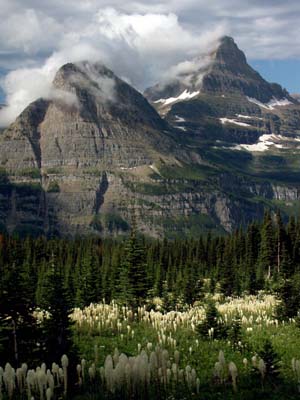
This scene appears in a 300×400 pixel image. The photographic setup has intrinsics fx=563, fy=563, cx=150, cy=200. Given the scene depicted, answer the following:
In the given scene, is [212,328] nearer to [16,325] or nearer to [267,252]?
[16,325]

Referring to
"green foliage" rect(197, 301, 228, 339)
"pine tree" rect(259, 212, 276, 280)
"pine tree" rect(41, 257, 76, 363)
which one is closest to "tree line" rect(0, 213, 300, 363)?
"pine tree" rect(41, 257, 76, 363)

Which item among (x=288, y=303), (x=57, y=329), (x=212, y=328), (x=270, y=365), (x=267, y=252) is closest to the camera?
(x=270, y=365)

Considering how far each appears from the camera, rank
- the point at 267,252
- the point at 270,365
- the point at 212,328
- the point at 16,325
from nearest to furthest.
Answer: the point at 270,365, the point at 16,325, the point at 212,328, the point at 267,252

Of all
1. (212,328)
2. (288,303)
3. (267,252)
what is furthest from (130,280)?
(267,252)

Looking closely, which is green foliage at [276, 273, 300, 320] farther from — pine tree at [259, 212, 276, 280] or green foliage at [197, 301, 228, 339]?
pine tree at [259, 212, 276, 280]

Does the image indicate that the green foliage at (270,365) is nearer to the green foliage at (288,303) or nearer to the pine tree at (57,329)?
the pine tree at (57,329)

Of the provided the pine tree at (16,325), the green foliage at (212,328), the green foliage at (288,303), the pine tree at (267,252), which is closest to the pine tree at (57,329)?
the pine tree at (16,325)

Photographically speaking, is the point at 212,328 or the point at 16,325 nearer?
the point at 16,325

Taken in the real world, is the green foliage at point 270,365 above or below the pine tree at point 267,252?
above

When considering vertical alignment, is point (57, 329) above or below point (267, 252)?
above

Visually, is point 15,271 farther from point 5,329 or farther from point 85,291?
point 85,291

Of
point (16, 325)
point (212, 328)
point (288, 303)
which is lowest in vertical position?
point (288, 303)

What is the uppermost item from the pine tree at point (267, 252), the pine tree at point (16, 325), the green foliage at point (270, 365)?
the pine tree at point (16, 325)

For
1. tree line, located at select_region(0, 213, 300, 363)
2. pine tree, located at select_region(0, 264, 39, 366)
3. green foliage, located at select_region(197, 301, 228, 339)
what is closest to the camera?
pine tree, located at select_region(0, 264, 39, 366)
